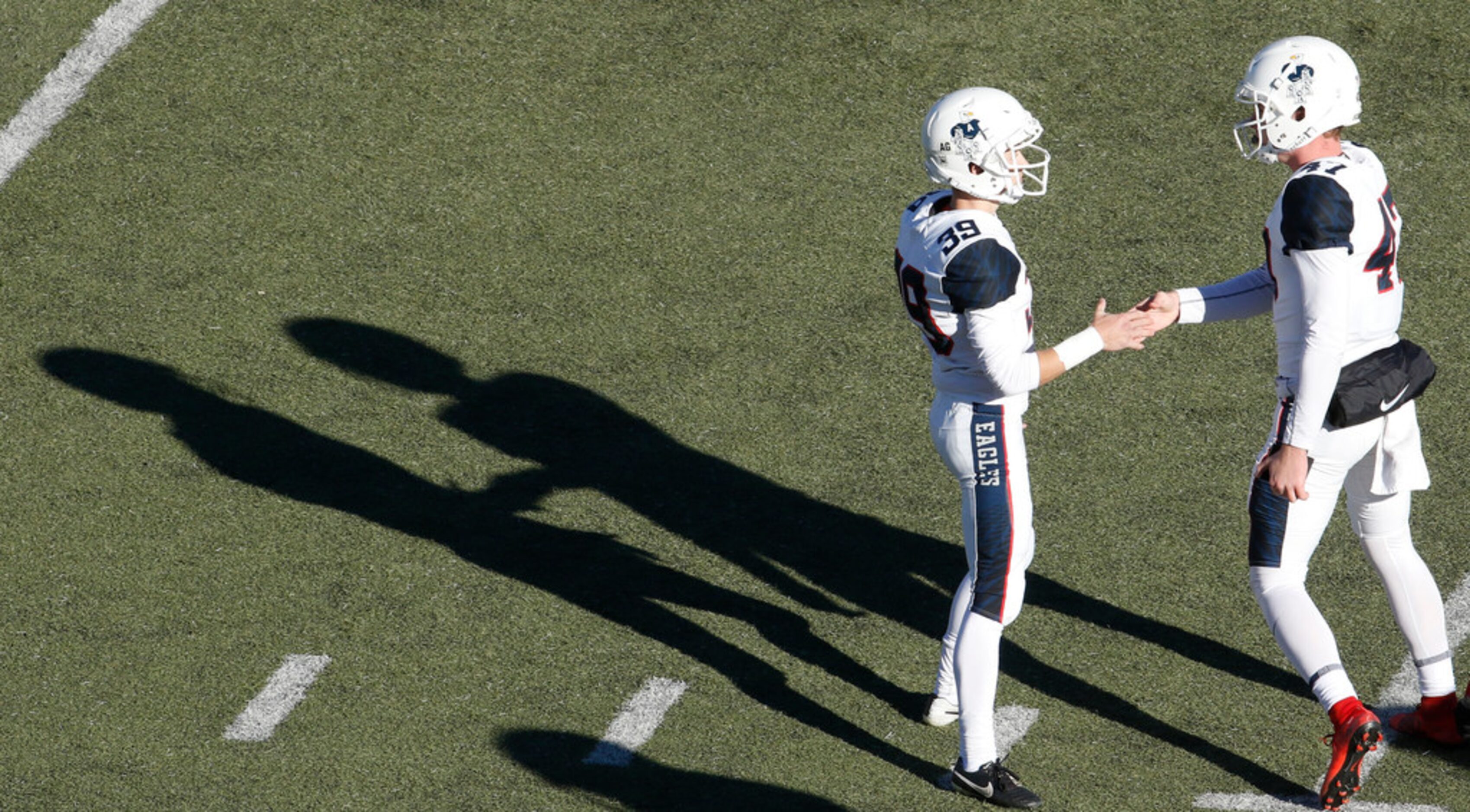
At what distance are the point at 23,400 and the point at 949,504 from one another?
13.6ft

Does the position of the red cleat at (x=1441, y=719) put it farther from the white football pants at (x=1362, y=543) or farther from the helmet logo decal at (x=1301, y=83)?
the helmet logo decal at (x=1301, y=83)

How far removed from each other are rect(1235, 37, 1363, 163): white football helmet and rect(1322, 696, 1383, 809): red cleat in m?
1.61

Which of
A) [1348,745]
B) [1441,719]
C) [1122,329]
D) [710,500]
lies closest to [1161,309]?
[1122,329]

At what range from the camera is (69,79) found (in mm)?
9430

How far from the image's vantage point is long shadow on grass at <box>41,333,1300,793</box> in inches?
229

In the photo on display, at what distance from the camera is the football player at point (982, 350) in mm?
4781

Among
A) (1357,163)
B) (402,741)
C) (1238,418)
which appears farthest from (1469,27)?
(402,741)

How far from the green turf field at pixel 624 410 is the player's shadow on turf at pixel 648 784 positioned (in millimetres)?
17

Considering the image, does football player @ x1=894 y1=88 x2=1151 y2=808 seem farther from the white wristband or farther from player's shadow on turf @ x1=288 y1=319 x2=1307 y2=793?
player's shadow on turf @ x1=288 y1=319 x2=1307 y2=793

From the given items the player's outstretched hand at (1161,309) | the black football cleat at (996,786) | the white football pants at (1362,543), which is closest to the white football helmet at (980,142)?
the player's outstretched hand at (1161,309)

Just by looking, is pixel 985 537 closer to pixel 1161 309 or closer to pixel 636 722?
pixel 1161 309

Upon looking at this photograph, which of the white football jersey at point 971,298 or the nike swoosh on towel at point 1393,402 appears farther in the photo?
the nike swoosh on towel at point 1393,402

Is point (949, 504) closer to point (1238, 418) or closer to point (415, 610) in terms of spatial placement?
point (1238, 418)

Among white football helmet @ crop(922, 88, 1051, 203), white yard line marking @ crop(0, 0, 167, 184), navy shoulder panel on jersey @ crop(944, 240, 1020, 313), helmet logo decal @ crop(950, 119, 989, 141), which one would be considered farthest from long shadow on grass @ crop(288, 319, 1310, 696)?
white yard line marking @ crop(0, 0, 167, 184)
